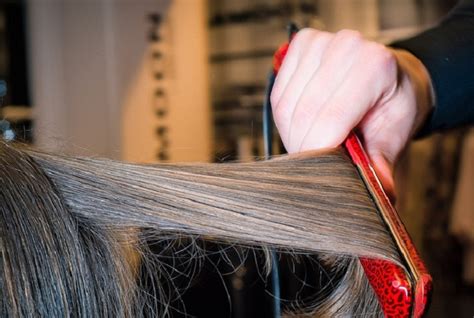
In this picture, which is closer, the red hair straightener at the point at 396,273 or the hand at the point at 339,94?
the red hair straightener at the point at 396,273

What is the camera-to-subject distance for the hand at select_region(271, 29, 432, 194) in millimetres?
625

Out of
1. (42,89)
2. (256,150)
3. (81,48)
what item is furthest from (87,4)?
(256,150)

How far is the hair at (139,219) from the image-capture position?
497mm

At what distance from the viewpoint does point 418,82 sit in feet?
2.51

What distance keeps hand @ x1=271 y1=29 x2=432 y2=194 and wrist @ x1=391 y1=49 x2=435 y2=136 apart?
3cm

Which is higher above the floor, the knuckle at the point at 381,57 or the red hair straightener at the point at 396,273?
the knuckle at the point at 381,57

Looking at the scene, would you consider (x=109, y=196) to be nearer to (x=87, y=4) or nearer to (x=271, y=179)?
(x=271, y=179)

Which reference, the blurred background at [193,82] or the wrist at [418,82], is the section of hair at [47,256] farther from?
the blurred background at [193,82]

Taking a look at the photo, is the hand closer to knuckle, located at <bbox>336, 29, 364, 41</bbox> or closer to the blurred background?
knuckle, located at <bbox>336, 29, 364, 41</bbox>

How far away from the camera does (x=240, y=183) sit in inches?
22.0

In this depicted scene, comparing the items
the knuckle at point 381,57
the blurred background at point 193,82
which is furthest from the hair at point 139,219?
the blurred background at point 193,82

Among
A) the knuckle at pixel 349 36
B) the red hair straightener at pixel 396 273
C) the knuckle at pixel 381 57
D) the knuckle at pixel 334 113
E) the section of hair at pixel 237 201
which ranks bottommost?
the red hair straightener at pixel 396 273

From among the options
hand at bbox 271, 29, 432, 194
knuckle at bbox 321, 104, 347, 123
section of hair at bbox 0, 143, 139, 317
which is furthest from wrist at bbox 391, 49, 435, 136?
section of hair at bbox 0, 143, 139, 317

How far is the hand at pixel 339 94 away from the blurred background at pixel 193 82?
1407mm
